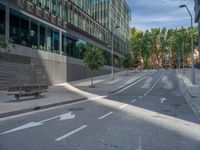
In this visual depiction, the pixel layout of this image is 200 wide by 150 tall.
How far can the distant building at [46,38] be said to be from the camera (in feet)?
104

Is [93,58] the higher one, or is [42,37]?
[42,37]

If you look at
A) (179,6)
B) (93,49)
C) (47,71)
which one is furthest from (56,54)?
(179,6)

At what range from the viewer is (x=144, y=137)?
8.70 metres

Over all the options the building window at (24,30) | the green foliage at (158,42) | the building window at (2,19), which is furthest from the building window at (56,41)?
the green foliage at (158,42)

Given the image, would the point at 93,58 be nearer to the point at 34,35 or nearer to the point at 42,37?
the point at 42,37

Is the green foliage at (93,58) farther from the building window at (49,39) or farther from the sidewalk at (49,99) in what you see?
the building window at (49,39)

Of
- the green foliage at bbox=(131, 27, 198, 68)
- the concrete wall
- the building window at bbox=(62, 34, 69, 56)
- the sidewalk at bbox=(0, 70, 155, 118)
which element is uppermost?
the green foliage at bbox=(131, 27, 198, 68)

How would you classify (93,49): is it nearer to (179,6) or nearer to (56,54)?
(56,54)

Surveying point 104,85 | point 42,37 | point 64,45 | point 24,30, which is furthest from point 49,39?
point 104,85

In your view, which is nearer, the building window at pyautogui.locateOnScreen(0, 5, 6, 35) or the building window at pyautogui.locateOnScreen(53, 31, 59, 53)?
the building window at pyautogui.locateOnScreen(0, 5, 6, 35)

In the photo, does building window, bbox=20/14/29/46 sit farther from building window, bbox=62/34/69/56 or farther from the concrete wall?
building window, bbox=62/34/69/56

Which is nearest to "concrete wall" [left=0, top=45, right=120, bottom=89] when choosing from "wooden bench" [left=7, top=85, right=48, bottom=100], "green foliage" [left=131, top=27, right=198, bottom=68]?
"wooden bench" [left=7, top=85, right=48, bottom=100]

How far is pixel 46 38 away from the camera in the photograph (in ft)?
133

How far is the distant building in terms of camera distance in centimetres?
3172
